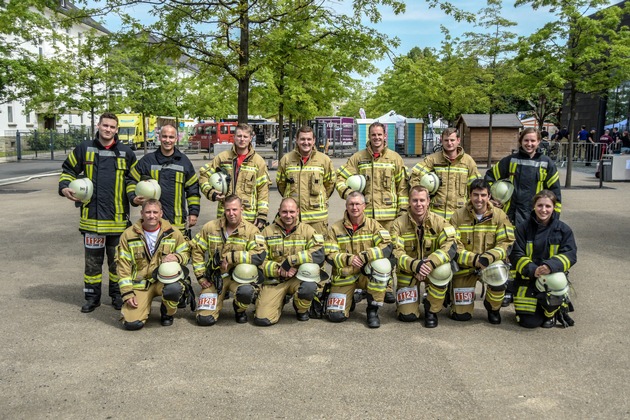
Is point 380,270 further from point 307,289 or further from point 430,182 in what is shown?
point 430,182

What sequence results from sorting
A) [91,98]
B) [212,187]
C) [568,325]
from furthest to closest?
[91,98]
[212,187]
[568,325]

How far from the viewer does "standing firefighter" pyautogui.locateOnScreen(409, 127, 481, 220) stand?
22.1 ft

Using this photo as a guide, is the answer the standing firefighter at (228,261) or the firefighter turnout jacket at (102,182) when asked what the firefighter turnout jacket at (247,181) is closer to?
the standing firefighter at (228,261)

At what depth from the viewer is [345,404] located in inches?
162

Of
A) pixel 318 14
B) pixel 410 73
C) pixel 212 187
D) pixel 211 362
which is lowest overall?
pixel 211 362

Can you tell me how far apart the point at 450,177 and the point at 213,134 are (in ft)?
131

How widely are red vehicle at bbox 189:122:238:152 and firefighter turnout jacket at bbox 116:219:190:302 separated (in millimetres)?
37705

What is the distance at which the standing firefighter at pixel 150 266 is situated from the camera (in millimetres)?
5743

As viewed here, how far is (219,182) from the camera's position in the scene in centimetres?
665

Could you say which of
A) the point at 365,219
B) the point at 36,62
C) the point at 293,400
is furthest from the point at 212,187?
the point at 36,62

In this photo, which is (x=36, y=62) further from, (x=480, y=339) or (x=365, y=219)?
(x=480, y=339)

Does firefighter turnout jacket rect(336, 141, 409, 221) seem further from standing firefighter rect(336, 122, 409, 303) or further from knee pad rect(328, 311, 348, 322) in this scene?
knee pad rect(328, 311, 348, 322)

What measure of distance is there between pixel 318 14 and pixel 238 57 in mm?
1566

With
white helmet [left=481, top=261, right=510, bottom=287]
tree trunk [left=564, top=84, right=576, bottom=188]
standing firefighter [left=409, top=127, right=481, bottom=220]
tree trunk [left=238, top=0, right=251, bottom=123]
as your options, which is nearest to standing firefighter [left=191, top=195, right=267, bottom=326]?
→ standing firefighter [left=409, top=127, right=481, bottom=220]
